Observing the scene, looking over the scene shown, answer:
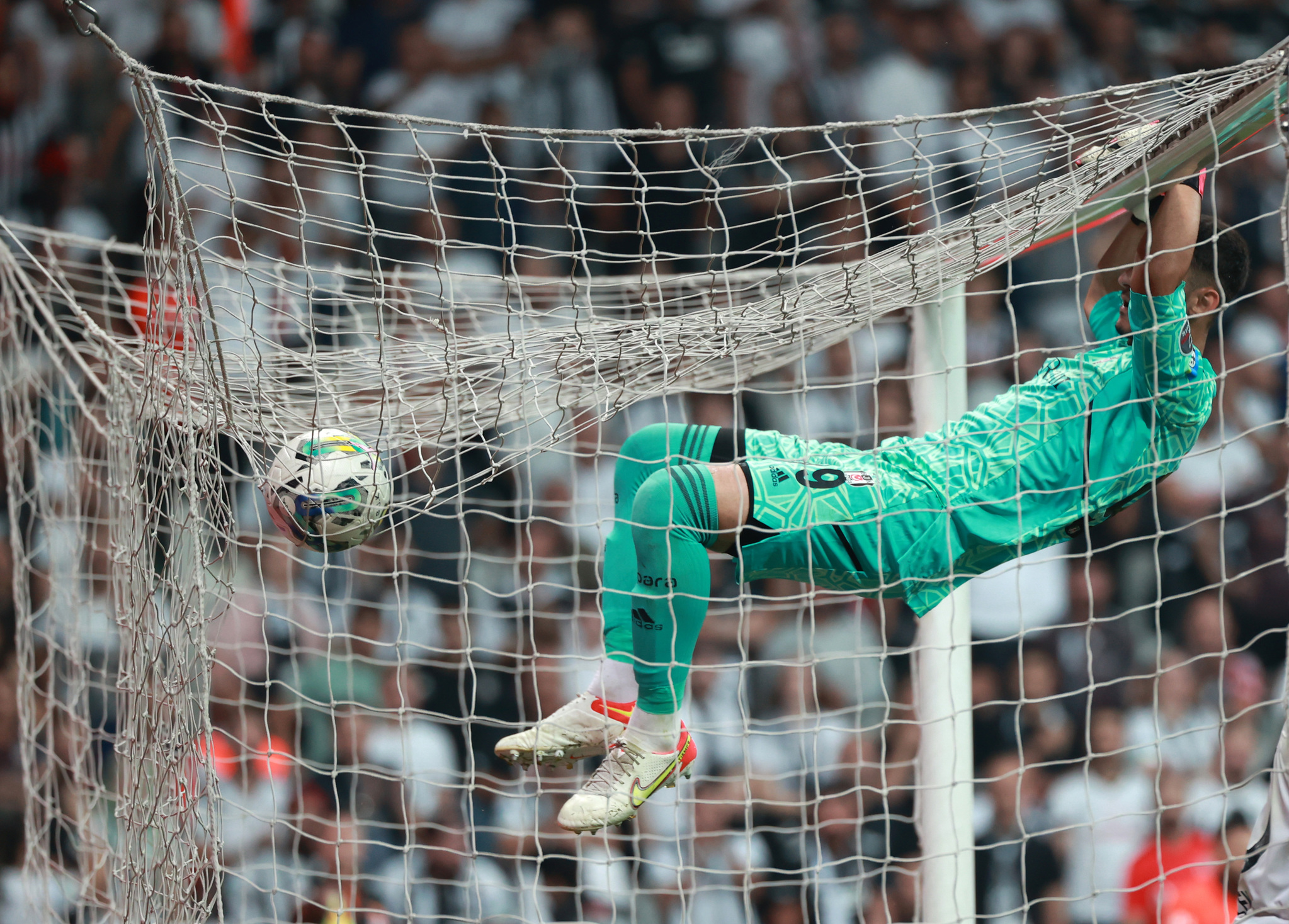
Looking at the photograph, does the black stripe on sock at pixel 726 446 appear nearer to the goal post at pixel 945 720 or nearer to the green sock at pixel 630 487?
the green sock at pixel 630 487

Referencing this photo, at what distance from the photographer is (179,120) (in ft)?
13.1

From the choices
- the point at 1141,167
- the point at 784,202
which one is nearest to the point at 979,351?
the point at 784,202

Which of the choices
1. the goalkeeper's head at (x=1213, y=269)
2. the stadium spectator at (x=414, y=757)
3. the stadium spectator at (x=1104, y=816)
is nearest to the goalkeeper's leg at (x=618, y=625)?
the goalkeeper's head at (x=1213, y=269)

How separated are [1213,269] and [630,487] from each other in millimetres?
989

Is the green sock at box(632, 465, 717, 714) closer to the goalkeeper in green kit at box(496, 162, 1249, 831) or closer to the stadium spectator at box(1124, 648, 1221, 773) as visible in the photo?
the goalkeeper in green kit at box(496, 162, 1249, 831)

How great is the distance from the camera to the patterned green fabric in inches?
73.2

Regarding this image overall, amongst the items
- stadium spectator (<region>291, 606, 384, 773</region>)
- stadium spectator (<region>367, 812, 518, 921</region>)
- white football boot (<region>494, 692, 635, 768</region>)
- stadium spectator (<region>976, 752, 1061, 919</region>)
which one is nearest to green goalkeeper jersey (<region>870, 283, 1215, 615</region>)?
white football boot (<region>494, 692, 635, 768</region>)

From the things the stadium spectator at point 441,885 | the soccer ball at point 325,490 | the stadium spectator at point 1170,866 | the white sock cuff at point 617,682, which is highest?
the soccer ball at point 325,490

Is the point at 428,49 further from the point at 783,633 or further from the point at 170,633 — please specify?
the point at 170,633

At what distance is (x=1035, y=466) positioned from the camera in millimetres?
1918

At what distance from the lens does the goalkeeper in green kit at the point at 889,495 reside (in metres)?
1.83

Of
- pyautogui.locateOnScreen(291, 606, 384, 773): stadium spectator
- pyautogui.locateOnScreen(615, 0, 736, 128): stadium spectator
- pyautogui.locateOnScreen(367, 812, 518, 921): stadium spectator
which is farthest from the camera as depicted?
pyautogui.locateOnScreen(615, 0, 736, 128): stadium spectator

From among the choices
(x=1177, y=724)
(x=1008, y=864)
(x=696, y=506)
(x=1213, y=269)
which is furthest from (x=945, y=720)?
(x=1177, y=724)

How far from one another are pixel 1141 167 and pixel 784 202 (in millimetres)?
1857
